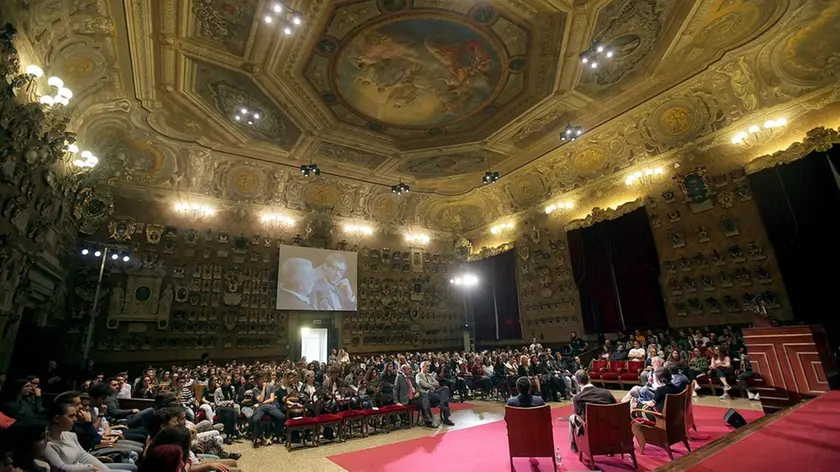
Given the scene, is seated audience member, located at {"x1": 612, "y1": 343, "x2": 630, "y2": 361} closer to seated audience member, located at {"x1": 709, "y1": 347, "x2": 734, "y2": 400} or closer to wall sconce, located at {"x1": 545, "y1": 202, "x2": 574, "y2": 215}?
seated audience member, located at {"x1": 709, "y1": 347, "x2": 734, "y2": 400}

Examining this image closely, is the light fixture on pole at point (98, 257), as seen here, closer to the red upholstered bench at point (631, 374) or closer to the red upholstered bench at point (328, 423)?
the red upholstered bench at point (328, 423)

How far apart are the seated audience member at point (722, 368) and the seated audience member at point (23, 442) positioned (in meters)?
13.5

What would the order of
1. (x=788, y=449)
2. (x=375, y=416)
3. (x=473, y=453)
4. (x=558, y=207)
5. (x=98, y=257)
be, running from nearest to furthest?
(x=788, y=449) → (x=473, y=453) → (x=375, y=416) → (x=98, y=257) → (x=558, y=207)

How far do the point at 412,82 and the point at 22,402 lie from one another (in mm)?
12365

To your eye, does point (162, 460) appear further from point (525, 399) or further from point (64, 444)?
point (525, 399)

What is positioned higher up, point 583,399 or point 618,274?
point 618,274

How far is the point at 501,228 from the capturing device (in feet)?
72.2

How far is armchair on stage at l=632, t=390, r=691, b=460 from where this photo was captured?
17.3ft

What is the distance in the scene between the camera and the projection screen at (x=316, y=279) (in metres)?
17.9

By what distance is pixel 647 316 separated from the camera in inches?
587

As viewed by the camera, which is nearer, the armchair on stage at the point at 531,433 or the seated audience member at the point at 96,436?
the seated audience member at the point at 96,436

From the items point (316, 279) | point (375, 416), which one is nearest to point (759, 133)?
point (375, 416)

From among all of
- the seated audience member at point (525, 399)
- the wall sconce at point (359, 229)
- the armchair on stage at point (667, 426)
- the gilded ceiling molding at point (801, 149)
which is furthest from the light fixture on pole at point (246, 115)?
the gilded ceiling molding at point (801, 149)

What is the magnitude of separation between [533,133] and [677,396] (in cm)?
1300
